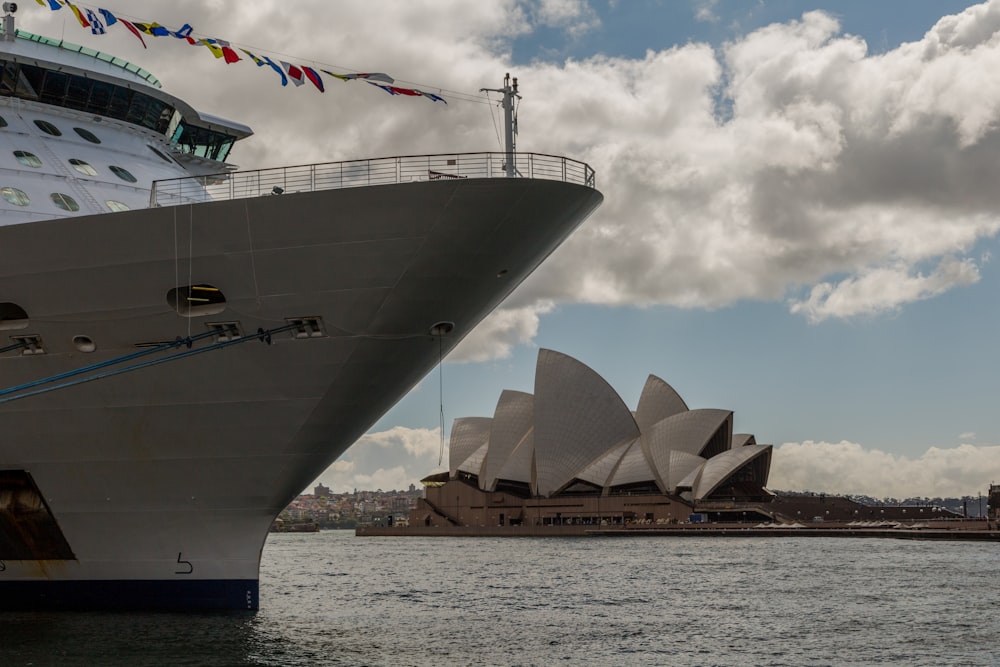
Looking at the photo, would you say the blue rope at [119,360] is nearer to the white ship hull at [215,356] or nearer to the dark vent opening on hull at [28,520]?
the white ship hull at [215,356]

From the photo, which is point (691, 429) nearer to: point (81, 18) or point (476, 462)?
point (476, 462)

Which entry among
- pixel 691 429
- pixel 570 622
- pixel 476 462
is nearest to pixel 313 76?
pixel 570 622

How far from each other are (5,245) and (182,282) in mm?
2612

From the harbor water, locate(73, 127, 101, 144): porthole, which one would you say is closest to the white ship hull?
the harbor water

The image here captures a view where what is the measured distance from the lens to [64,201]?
17406 mm

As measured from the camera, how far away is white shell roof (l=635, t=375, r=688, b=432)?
8650cm

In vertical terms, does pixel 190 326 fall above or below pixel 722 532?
above

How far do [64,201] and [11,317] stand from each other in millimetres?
2045

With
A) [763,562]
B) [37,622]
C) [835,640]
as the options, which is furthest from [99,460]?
[763,562]

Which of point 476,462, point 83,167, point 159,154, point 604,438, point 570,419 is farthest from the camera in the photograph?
point 476,462

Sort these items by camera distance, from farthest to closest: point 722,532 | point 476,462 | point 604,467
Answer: point 476,462 < point 604,467 < point 722,532

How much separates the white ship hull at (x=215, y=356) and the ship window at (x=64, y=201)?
1626mm

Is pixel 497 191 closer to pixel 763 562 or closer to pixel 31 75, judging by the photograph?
pixel 31 75

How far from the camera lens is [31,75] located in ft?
62.2
